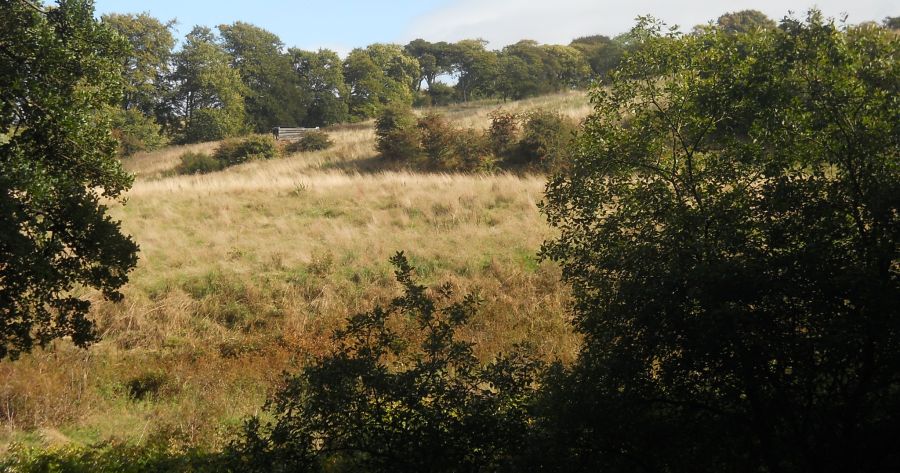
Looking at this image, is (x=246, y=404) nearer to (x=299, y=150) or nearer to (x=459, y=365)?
(x=459, y=365)

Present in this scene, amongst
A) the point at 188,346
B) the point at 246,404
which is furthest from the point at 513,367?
the point at 188,346

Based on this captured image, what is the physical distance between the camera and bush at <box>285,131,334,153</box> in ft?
123

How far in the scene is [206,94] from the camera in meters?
50.9

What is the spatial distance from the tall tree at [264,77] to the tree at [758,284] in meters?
49.8

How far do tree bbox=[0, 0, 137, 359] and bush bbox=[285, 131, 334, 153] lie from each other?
29.1 meters

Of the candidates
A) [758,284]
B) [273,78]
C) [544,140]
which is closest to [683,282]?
[758,284]

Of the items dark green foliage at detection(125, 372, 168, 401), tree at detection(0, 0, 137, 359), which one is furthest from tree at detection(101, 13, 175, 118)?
tree at detection(0, 0, 137, 359)

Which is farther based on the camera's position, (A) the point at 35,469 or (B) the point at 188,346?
(B) the point at 188,346

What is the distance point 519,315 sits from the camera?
14805 millimetres

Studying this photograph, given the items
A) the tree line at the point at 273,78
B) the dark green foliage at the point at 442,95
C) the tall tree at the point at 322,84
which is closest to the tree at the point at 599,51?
the tree line at the point at 273,78

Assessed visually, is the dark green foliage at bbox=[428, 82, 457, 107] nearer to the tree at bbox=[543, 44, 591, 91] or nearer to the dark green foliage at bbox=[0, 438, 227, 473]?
the tree at bbox=[543, 44, 591, 91]

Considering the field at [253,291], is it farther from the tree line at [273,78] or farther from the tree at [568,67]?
the tree at [568,67]

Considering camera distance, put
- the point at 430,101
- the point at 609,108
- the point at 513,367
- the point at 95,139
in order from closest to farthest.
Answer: the point at 513,367, the point at 609,108, the point at 95,139, the point at 430,101

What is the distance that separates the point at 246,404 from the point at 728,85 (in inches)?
371
